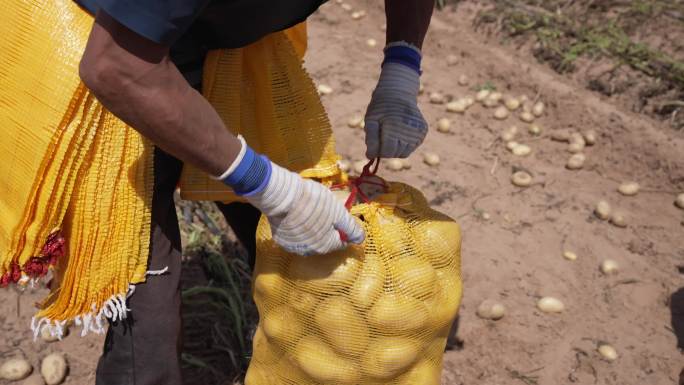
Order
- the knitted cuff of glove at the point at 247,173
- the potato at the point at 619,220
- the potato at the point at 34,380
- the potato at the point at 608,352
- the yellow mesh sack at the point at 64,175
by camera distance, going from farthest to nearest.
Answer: the potato at the point at 619,220, the potato at the point at 608,352, the potato at the point at 34,380, the yellow mesh sack at the point at 64,175, the knitted cuff of glove at the point at 247,173

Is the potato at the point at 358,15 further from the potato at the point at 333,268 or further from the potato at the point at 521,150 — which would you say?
the potato at the point at 333,268

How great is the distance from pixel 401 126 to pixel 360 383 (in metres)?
0.66

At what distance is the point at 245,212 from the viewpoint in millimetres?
1965

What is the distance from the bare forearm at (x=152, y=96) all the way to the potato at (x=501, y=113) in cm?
258

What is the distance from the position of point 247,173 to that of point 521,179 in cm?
206

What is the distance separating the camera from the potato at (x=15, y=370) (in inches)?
81.3

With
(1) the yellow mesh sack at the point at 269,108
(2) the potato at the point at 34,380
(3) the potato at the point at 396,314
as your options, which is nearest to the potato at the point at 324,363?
(3) the potato at the point at 396,314

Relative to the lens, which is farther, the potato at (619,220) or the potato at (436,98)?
the potato at (436,98)

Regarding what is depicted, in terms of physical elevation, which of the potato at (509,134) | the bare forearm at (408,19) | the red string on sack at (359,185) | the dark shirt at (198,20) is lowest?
the potato at (509,134)

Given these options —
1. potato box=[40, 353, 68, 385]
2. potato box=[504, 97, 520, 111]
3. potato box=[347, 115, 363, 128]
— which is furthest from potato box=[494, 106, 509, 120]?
potato box=[40, 353, 68, 385]

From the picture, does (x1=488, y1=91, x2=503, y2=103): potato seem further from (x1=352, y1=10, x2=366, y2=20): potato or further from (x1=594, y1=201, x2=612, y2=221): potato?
(x1=352, y1=10, x2=366, y2=20): potato

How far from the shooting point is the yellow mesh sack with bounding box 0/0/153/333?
1.34 meters

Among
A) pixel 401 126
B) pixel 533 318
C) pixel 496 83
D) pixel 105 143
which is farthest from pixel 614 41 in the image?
pixel 105 143

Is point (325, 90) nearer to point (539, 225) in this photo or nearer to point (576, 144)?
point (576, 144)
